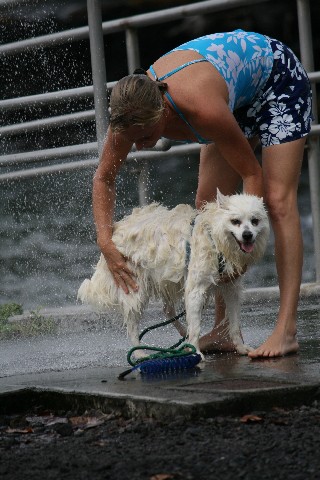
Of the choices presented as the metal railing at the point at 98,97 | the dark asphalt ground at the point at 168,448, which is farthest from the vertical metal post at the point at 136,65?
the dark asphalt ground at the point at 168,448

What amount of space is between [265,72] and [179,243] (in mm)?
943

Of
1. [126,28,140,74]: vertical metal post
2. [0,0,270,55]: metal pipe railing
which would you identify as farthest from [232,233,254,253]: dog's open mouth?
[126,28,140,74]: vertical metal post

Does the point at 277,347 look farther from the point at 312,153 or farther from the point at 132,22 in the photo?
the point at 132,22

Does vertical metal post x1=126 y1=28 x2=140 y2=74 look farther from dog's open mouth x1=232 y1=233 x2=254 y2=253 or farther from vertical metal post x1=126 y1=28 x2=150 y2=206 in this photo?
dog's open mouth x1=232 y1=233 x2=254 y2=253

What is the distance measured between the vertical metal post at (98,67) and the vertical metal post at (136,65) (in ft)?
1.42

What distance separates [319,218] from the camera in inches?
297

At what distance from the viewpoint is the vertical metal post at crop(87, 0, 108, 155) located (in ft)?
25.2

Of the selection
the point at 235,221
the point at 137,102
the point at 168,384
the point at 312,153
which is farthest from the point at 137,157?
the point at 168,384

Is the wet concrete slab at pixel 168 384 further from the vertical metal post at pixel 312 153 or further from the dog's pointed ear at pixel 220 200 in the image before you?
the vertical metal post at pixel 312 153

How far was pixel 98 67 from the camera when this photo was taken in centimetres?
773

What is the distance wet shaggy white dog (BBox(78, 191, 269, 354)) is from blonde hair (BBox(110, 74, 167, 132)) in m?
0.55

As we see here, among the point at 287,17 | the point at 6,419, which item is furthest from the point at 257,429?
the point at 287,17

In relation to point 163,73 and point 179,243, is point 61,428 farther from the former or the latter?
point 163,73

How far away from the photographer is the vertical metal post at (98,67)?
7.68 m
